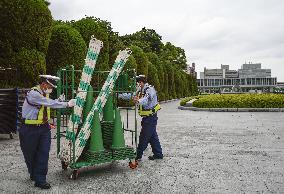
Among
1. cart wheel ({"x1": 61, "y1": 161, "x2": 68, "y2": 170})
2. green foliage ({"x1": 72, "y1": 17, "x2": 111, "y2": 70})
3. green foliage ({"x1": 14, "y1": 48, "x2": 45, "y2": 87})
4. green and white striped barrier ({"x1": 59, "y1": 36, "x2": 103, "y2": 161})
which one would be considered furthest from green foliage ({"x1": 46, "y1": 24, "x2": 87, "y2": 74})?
green and white striped barrier ({"x1": 59, "y1": 36, "x2": 103, "y2": 161})

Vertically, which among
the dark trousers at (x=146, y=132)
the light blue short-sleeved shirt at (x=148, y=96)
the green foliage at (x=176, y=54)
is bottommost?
the dark trousers at (x=146, y=132)

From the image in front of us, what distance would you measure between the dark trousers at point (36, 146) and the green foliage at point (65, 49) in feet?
43.7

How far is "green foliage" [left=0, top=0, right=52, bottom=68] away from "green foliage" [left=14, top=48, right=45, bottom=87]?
0.20 meters

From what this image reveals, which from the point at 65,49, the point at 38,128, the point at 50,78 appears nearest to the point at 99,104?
the point at 50,78

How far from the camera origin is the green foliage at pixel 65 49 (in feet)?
63.5

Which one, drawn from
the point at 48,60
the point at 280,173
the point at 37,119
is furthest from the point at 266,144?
the point at 48,60

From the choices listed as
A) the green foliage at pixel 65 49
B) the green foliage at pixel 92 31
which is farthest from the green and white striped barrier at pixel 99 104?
the green foliage at pixel 92 31

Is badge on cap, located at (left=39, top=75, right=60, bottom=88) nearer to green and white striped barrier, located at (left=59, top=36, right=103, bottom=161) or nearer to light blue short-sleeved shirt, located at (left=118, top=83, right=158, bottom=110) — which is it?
green and white striped barrier, located at (left=59, top=36, right=103, bottom=161)

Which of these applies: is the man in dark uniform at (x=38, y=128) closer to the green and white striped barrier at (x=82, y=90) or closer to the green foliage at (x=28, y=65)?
the green and white striped barrier at (x=82, y=90)

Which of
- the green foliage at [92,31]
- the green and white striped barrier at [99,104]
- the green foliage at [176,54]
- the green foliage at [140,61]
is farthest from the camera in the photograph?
the green foliage at [176,54]

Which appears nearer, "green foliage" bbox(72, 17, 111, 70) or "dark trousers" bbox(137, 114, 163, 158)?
"dark trousers" bbox(137, 114, 163, 158)

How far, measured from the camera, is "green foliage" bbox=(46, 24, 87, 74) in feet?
63.5

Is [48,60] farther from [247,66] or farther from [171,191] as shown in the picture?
[247,66]

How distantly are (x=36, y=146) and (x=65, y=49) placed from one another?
13713mm
